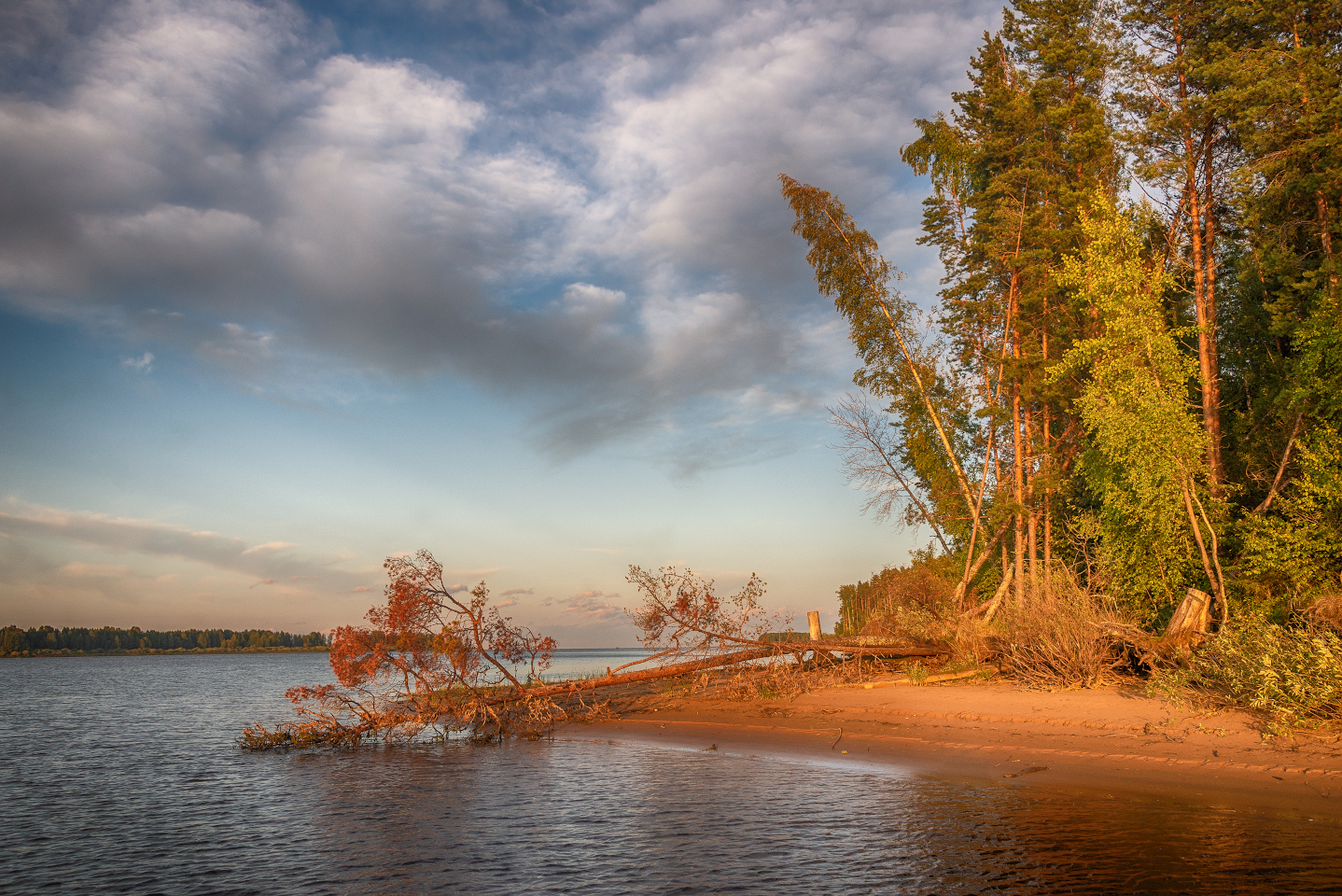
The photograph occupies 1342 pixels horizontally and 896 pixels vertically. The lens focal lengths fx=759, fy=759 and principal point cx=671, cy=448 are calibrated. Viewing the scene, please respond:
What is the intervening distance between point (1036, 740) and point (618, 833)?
8572 mm

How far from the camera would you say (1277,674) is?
1223 centimetres

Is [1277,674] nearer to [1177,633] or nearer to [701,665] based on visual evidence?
[1177,633]

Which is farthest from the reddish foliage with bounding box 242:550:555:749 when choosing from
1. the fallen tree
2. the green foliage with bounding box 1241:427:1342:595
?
the green foliage with bounding box 1241:427:1342:595

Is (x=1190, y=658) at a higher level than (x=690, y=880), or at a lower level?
higher

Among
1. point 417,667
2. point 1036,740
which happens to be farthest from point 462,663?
point 1036,740

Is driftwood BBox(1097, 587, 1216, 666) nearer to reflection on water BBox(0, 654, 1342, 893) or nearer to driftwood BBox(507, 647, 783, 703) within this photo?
reflection on water BBox(0, 654, 1342, 893)

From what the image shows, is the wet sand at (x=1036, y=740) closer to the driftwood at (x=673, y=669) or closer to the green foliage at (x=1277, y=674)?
the green foliage at (x=1277, y=674)

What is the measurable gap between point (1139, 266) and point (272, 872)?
22.1 metres

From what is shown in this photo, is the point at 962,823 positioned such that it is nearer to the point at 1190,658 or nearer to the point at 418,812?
the point at 418,812

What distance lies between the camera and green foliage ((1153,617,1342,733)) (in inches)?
462

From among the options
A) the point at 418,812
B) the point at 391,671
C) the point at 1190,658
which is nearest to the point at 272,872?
the point at 418,812

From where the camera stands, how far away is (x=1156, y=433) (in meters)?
18.9

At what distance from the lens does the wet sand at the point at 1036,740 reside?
10695 mm

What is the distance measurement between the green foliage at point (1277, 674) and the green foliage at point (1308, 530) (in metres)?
4.75
